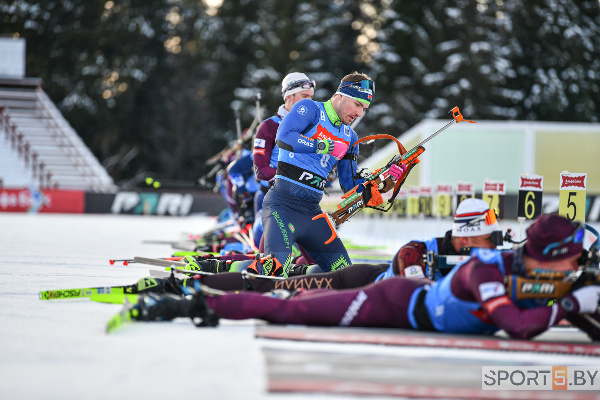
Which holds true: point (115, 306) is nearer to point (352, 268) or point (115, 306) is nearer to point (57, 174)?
point (352, 268)

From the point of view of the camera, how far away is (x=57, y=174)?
30.8m

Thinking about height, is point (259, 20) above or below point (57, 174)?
above

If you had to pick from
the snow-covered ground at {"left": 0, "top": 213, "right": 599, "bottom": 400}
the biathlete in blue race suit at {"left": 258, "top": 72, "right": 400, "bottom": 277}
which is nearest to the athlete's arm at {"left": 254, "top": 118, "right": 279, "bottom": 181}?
the biathlete in blue race suit at {"left": 258, "top": 72, "right": 400, "bottom": 277}

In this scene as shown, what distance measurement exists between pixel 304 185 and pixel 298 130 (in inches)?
17.1

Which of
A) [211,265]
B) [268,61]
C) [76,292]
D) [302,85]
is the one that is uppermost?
[302,85]

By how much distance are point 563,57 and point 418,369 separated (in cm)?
3478

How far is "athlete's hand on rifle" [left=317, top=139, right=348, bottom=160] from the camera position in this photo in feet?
21.3

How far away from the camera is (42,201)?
1077 inches

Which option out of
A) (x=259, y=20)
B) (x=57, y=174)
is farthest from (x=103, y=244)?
(x=259, y=20)

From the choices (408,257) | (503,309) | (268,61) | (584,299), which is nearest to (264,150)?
(408,257)

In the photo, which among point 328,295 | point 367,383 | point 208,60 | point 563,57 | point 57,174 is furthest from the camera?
point 208,60

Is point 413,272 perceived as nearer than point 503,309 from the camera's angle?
No

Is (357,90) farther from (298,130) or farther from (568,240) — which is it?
(568,240)

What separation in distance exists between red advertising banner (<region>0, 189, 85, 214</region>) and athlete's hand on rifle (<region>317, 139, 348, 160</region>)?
22.2 meters
